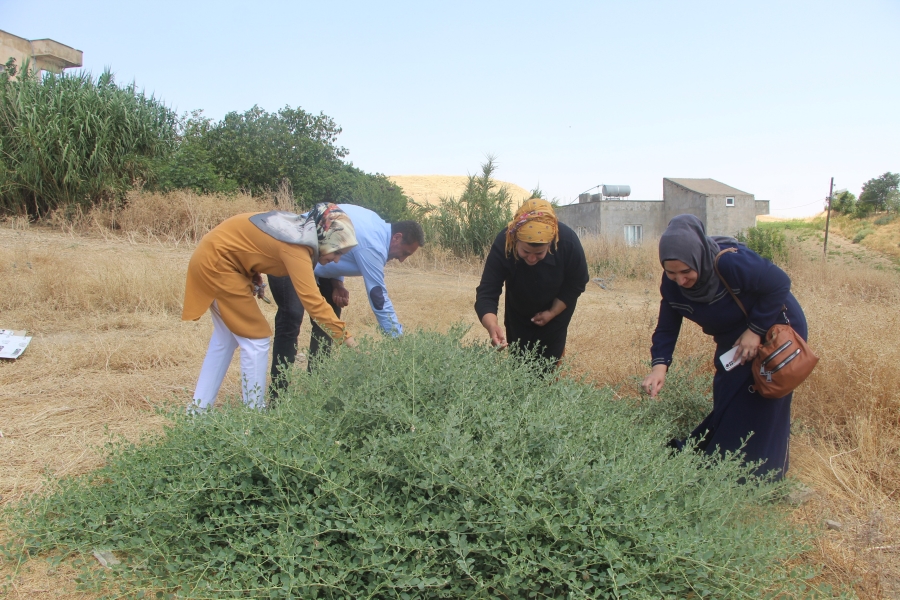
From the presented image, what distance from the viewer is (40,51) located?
2152 centimetres

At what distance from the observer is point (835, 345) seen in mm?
4000

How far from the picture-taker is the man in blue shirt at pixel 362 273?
11.2 feet

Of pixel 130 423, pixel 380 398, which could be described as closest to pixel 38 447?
pixel 130 423

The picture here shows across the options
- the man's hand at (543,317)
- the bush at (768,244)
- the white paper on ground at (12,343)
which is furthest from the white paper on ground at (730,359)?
the bush at (768,244)

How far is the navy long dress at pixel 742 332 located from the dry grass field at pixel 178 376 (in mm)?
373

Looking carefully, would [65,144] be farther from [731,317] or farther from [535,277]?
[731,317]

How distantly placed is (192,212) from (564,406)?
1106 centimetres

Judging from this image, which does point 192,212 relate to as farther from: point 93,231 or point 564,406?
point 564,406

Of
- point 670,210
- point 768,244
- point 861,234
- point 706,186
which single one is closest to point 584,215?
point 670,210

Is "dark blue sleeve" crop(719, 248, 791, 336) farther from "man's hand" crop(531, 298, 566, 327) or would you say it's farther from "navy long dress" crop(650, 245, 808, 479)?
"man's hand" crop(531, 298, 566, 327)

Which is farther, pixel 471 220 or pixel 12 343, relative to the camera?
pixel 471 220

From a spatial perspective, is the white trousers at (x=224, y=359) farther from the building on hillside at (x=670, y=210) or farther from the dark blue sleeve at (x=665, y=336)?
the building on hillside at (x=670, y=210)

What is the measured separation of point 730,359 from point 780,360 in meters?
0.24

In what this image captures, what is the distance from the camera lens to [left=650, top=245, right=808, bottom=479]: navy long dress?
2.71 m
